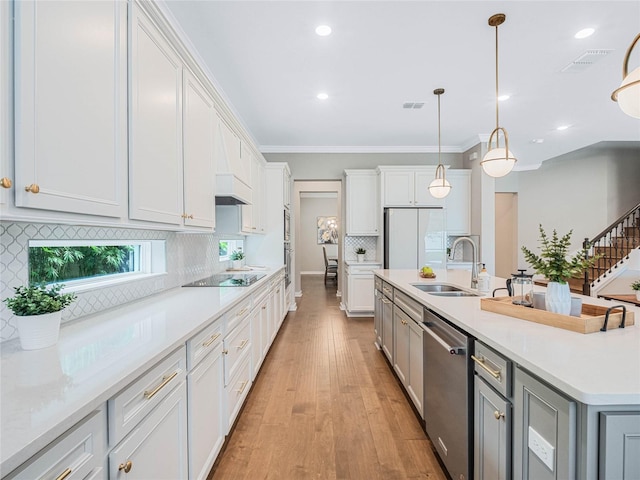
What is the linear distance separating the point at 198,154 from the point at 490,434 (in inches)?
91.1

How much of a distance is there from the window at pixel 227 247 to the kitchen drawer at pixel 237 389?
5.94ft

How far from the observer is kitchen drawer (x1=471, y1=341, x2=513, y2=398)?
3.79 ft

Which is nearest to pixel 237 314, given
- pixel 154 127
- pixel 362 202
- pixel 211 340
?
pixel 211 340

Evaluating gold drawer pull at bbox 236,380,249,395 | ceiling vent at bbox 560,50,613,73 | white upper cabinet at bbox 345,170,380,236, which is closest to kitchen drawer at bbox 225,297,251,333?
gold drawer pull at bbox 236,380,249,395

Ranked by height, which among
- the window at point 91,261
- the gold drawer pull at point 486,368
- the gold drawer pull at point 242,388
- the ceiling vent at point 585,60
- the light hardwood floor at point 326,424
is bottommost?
the light hardwood floor at point 326,424

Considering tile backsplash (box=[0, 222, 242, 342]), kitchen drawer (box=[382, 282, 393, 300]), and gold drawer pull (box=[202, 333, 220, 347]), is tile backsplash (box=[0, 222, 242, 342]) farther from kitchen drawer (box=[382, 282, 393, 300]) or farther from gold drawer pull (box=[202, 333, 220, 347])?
kitchen drawer (box=[382, 282, 393, 300])

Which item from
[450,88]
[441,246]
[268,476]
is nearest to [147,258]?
[268,476]

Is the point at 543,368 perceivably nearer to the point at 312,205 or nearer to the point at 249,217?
the point at 249,217

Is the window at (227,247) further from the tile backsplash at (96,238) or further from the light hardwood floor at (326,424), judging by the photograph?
the light hardwood floor at (326,424)

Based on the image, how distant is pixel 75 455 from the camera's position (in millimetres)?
773

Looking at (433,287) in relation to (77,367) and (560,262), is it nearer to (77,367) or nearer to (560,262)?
(560,262)

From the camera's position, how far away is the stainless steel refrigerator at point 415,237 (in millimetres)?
5078

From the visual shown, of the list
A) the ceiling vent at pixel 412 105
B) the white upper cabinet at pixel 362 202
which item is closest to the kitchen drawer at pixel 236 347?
the ceiling vent at pixel 412 105

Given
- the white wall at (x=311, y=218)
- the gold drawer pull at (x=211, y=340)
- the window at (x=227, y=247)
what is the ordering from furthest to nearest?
1. the white wall at (x=311, y=218)
2. the window at (x=227, y=247)
3. the gold drawer pull at (x=211, y=340)
